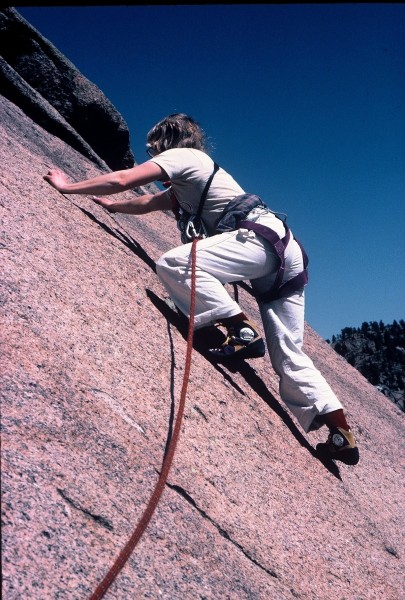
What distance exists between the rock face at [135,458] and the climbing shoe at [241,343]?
7.1 inches

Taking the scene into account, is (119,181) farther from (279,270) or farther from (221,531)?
(221,531)

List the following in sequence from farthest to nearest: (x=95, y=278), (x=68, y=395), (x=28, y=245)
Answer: (x=95, y=278)
(x=28, y=245)
(x=68, y=395)

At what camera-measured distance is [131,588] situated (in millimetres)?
1897

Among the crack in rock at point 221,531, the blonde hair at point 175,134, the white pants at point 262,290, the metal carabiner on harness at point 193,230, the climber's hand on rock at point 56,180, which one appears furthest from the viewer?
the climber's hand on rock at point 56,180

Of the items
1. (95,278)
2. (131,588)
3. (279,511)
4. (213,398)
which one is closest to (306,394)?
(213,398)

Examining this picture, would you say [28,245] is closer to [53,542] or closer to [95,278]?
[95,278]

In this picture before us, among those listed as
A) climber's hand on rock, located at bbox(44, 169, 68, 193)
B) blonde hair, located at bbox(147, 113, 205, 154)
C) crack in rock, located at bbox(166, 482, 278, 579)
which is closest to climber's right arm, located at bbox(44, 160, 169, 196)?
climber's hand on rock, located at bbox(44, 169, 68, 193)

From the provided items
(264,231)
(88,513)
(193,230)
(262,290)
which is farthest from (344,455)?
(88,513)

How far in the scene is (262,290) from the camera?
167 inches

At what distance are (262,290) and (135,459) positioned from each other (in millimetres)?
2164

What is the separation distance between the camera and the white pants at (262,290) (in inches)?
149

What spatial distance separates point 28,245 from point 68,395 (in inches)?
56.0

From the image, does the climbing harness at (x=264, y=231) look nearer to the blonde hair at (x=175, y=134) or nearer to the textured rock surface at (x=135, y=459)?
the blonde hair at (x=175, y=134)

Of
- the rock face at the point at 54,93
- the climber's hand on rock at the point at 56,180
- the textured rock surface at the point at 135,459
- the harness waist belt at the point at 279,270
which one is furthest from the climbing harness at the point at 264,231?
the rock face at the point at 54,93
